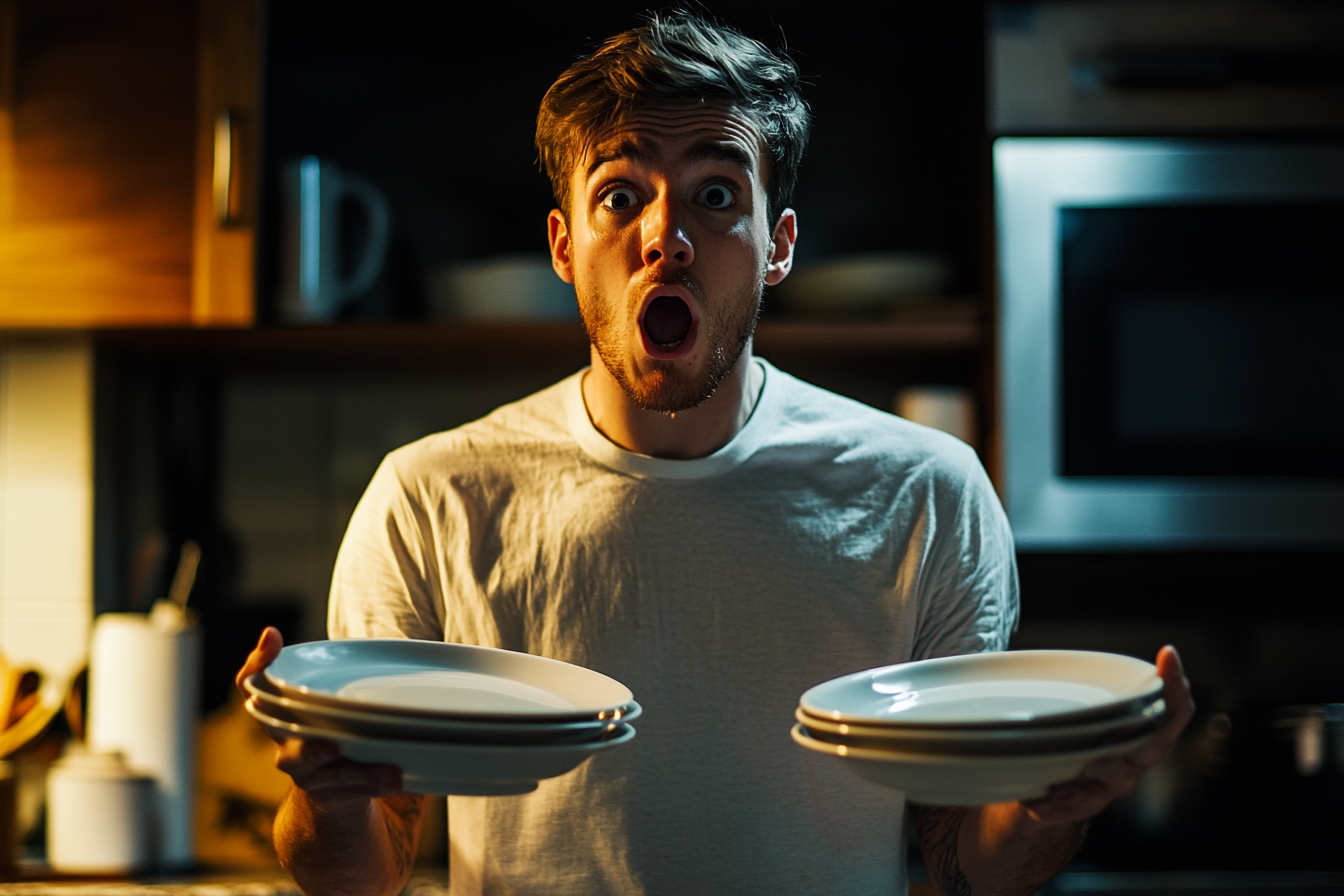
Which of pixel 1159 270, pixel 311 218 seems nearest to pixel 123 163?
pixel 311 218

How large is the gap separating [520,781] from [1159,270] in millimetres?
1288

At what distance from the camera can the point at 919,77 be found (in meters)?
1.91

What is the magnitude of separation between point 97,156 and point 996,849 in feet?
5.01

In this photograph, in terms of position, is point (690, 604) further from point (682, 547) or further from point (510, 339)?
point (510, 339)

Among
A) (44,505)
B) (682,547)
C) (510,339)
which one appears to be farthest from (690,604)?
(44,505)

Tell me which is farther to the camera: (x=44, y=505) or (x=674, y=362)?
(x=44, y=505)

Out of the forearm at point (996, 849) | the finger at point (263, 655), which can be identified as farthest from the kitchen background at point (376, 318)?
the finger at point (263, 655)

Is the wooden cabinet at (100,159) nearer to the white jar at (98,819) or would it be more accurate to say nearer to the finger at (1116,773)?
the white jar at (98,819)

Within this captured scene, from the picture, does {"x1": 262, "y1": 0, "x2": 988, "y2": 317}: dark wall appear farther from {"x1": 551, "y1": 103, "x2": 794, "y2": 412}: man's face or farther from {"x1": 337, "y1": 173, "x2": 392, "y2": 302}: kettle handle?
{"x1": 551, "y1": 103, "x2": 794, "y2": 412}: man's face

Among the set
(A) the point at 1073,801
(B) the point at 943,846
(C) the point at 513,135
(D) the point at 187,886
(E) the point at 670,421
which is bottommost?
(D) the point at 187,886

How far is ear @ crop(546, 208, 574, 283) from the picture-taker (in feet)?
3.61

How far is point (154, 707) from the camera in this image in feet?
5.37

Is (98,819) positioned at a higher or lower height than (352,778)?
lower

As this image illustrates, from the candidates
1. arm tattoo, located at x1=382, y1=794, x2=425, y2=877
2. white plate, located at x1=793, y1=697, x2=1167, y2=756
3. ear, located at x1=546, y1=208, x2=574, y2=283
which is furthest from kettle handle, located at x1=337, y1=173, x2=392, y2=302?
white plate, located at x1=793, y1=697, x2=1167, y2=756
